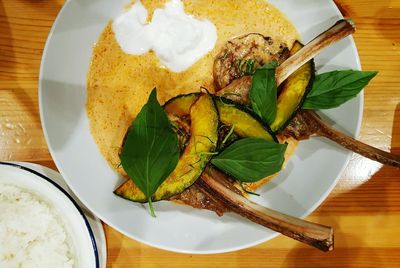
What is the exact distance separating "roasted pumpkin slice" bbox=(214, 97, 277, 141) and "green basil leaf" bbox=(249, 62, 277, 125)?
2cm

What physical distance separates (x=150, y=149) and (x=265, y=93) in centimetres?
36

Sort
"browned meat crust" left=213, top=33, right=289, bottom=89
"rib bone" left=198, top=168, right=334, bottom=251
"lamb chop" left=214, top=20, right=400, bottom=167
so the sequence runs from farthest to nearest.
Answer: "browned meat crust" left=213, top=33, right=289, bottom=89, "lamb chop" left=214, top=20, right=400, bottom=167, "rib bone" left=198, top=168, right=334, bottom=251

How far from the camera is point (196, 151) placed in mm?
1332

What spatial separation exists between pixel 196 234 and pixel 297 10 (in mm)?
791

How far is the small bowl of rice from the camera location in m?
1.46

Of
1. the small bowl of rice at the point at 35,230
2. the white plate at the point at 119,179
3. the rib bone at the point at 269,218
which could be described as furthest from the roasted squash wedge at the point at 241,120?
the small bowl of rice at the point at 35,230

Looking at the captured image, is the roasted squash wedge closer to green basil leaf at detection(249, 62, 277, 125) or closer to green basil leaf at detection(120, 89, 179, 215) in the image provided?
green basil leaf at detection(249, 62, 277, 125)

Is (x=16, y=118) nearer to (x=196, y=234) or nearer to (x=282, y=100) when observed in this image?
(x=196, y=234)

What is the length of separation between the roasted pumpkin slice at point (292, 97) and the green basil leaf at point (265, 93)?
34 mm

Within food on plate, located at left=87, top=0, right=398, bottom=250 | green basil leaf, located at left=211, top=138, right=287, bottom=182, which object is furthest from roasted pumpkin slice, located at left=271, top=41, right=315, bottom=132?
green basil leaf, located at left=211, top=138, right=287, bottom=182

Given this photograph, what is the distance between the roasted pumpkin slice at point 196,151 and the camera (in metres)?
1.33

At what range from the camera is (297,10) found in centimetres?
160

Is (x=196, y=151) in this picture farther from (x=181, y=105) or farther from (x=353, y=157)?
(x=353, y=157)

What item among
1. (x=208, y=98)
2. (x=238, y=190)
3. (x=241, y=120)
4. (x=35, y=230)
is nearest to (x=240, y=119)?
(x=241, y=120)
